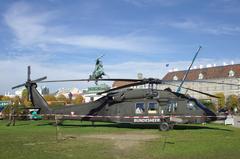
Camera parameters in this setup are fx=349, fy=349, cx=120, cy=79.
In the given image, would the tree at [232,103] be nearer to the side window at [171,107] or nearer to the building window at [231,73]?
the building window at [231,73]

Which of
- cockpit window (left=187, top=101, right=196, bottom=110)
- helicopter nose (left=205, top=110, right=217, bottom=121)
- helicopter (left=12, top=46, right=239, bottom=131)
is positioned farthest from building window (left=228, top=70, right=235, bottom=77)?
cockpit window (left=187, top=101, right=196, bottom=110)

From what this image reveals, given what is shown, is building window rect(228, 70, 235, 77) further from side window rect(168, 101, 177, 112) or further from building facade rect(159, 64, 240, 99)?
side window rect(168, 101, 177, 112)

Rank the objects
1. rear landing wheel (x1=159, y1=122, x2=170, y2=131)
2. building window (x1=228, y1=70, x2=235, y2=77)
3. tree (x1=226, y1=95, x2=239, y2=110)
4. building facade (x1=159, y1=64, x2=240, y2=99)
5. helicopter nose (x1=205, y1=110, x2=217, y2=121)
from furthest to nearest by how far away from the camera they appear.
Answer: building window (x1=228, y1=70, x2=235, y2=77) → building facade (x1=159, y1=64, x2=240, y2=99) → tree (x1=226, y1=95, x2=239, y2=110) → helicopter nose (x1=205, y1=110, x2=217, y2=121) → rear landing wheel (x1=159, y1=122, x2=170, y2=131)

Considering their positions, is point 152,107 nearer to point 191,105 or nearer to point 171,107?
point 171,107

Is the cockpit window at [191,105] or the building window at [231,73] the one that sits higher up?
the building window at [231,73]

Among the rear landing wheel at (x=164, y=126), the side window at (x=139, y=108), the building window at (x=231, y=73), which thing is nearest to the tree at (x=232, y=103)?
the building window at (x=231, y=73)

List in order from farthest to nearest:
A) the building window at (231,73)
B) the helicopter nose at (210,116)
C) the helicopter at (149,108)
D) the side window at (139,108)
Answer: the building window at (231,73)
the side window at (139,108)
the helicopter nose at (210,116)
the helicopter at (149,108)

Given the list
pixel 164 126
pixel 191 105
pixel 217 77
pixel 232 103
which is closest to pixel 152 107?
pixel 164 126

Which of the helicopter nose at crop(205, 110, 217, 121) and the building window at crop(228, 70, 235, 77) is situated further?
the building window at crop(228, 70, 235, 77)

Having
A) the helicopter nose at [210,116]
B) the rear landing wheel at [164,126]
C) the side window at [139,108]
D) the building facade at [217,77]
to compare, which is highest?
the building facade at [217,77]

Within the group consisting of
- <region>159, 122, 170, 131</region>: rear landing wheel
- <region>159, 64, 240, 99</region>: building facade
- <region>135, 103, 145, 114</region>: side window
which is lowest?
<region>159, 122, 170, 131</region>: rear landing wheel

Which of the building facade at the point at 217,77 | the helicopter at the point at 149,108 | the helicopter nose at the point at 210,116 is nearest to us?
the helicopter at the point at 149,108

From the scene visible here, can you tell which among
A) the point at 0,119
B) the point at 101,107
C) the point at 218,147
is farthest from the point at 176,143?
the point at 0,119

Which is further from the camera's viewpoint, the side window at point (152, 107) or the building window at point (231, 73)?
the building window at point (231, 73)
